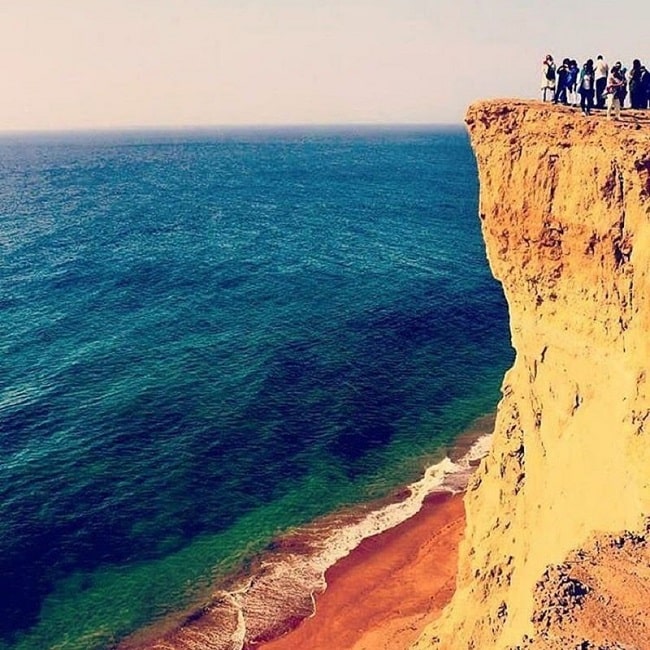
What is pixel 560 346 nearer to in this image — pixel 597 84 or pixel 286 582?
pixel 597 84

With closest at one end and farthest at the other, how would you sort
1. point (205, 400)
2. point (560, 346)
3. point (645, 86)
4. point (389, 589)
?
point (560, 346), point (645, 86), point (389, 589), point (205, 400)

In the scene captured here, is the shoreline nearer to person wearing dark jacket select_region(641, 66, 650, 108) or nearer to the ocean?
the ocean

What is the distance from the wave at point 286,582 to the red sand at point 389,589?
0.69 m

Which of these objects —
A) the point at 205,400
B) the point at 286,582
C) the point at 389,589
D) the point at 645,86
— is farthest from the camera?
the point at 205,400

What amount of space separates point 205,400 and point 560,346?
119ft

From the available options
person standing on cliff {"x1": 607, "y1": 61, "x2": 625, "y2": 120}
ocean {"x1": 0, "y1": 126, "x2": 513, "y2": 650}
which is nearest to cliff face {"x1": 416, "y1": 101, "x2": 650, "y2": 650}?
person standing on cliff {"x1": 607, "y1": 61, "x2": 625, "y2": 120}

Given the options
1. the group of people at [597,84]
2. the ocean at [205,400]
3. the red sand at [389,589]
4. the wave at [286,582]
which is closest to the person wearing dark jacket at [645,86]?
the group of people at [597,84]

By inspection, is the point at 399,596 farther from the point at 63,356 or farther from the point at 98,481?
the point at 63,356

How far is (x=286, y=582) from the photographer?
3753cm

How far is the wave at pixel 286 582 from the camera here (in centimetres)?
3425

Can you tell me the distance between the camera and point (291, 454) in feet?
154

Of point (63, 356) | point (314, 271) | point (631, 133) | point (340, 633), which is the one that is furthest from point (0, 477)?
point (314, 271)

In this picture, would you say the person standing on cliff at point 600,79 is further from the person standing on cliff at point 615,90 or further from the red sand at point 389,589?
the red sand at point 389,589

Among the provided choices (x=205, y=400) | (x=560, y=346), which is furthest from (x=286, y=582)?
(x=560, y=346)
